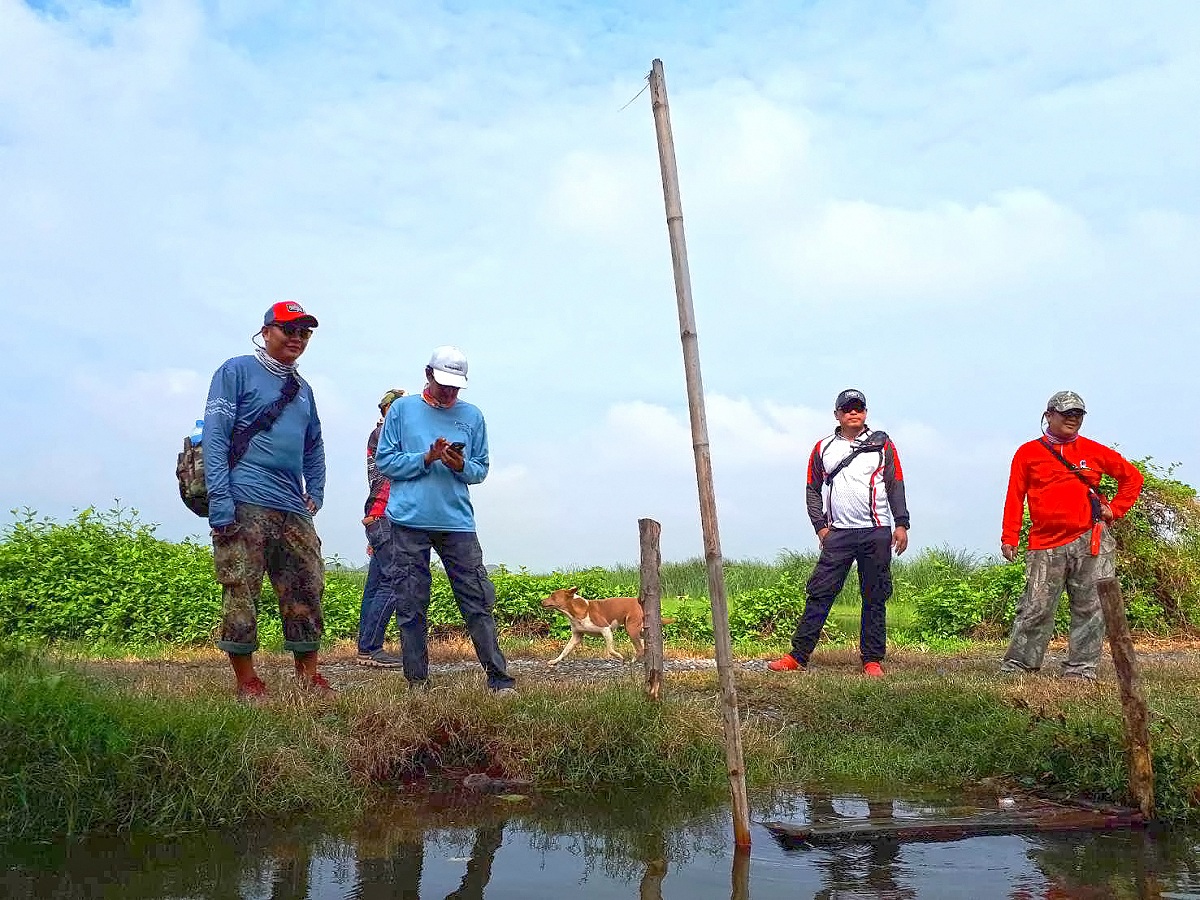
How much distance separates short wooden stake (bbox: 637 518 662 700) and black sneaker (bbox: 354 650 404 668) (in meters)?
2.96

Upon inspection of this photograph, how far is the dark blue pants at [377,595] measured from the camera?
890 centimetres

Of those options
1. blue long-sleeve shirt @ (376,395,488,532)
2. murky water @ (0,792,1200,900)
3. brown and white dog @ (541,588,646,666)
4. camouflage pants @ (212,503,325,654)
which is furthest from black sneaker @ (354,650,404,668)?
murky water @ (0,792,1200,900)

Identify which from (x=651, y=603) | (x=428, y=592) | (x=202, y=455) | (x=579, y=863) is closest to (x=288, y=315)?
(x=202, y=455)

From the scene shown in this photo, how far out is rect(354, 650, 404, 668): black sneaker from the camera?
350 inches

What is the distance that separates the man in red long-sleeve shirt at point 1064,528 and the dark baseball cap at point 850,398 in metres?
1.20

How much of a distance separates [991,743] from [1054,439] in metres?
2.90

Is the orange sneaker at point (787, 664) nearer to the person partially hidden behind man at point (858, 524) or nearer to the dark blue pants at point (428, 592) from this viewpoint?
the person partially hidden behind man at point (858, 524)

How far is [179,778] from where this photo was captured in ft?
15.9

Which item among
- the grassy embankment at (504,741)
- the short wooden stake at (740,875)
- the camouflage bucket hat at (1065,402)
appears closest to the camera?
the short wooden stake at (740,875)

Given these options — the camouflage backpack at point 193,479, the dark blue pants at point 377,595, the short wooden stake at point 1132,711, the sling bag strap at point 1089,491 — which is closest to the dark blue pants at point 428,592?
the camouflage backpack at point 193,479

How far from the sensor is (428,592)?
657 centimetres

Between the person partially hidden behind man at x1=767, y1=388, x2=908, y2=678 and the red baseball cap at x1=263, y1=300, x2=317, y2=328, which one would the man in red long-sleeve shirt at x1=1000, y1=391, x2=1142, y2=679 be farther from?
the red baseball cap at x1=263, y1=300, x2=317, y2=328

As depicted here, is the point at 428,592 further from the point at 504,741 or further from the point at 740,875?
the point at 740,875

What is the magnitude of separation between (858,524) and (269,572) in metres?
4.30
